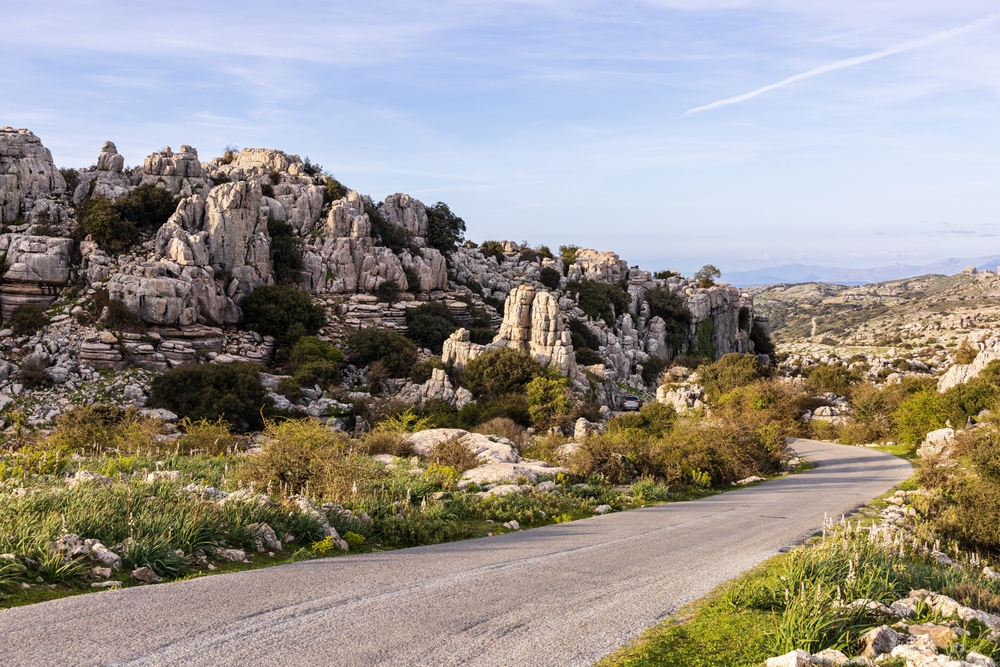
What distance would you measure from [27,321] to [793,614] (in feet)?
146

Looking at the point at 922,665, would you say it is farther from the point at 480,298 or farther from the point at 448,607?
the point at 480,298

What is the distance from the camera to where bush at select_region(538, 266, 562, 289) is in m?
72.1

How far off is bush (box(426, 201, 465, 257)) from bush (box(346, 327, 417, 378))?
22.5 meters

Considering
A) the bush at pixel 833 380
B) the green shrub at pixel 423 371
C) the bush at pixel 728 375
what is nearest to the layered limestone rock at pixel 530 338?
the green shrub at pixel 423 371

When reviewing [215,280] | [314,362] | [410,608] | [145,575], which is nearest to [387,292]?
[215,280]

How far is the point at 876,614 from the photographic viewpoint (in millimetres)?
8031

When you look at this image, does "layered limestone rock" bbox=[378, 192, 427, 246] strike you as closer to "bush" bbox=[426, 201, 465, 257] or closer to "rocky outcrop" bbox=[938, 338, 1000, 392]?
"bush" bbox=[426, 201, 465, 257]

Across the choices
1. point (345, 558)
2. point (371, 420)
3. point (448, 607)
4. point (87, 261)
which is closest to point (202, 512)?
point (345, 558)

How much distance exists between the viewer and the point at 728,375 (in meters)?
48.8

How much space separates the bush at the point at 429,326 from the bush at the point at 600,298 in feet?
54.7

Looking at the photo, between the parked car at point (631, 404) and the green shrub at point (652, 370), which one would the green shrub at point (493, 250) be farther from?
the parked car at point (631, 404)

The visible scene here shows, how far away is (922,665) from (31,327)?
1794 inches

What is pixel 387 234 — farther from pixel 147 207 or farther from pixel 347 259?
pixel 147 207

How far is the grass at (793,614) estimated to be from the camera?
721 cm
